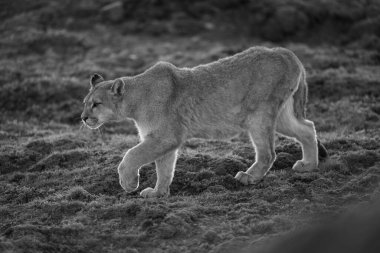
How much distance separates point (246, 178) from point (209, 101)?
5.60 feet

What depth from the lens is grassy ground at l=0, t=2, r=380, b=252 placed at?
9.91 meters

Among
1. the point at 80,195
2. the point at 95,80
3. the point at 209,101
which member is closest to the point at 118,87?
the point at 95,80

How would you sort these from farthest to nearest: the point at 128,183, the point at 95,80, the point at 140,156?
1. the point at 95,80
2. the point at 128,183
3. the point at 140,156

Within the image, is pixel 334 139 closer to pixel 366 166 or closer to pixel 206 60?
pixel 366 166

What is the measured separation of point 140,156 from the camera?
11.2 metres

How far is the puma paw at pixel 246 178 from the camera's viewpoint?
470 inches

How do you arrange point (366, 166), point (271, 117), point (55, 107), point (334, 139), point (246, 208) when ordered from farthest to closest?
1. point (55, 107)
2. point (334, 139)
3. point (366, 166)
4. point (271, 117)
5. point (246, 208)

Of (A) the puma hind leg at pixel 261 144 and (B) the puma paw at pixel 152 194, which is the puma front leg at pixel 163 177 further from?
(A) the puma hind leg at pixel 261 144

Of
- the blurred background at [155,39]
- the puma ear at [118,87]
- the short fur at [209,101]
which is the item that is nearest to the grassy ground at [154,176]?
the blurred background at [155,39]

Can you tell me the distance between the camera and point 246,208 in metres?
10.7

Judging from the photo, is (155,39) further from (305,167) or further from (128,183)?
(128,183)

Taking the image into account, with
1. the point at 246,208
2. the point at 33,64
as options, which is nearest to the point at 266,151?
the point at 246,208

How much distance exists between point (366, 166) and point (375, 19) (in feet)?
56.7

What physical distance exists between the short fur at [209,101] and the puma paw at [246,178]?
2cm
